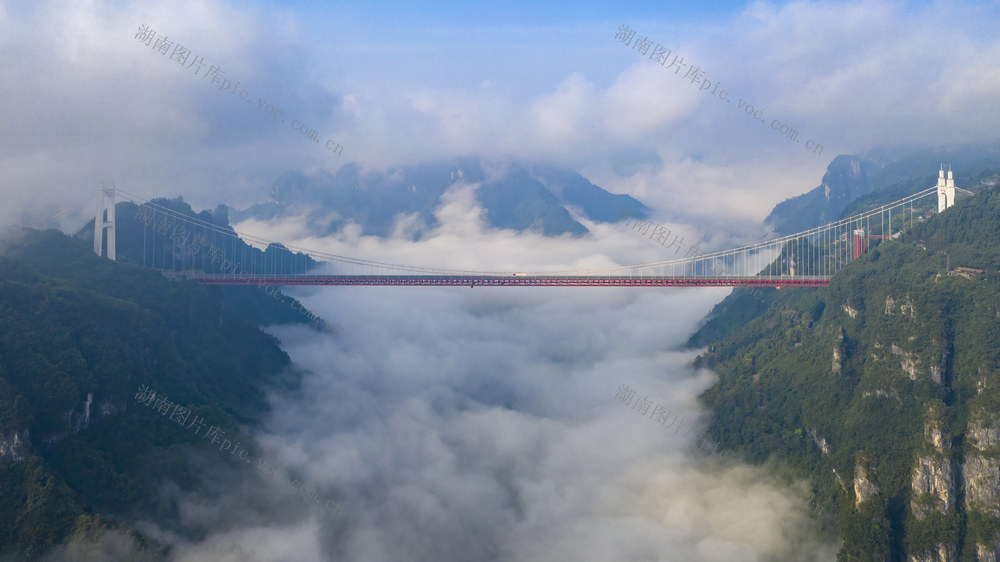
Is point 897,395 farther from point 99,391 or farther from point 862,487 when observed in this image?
point 99,391

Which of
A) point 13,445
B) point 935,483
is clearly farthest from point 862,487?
point 13,445

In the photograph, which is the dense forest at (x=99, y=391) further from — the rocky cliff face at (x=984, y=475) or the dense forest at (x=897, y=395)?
the rocky cliff face at (x=984, y=475)

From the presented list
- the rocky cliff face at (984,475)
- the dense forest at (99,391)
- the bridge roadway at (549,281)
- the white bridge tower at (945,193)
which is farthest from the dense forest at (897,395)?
the dense forest at (99,391)

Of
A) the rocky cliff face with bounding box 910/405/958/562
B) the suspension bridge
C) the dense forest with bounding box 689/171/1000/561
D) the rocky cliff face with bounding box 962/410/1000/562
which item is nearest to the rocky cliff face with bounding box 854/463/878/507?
the dense forest with bounding box 689/171/1000/561

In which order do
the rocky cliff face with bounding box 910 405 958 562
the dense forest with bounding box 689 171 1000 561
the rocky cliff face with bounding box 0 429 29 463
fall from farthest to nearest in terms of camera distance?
the dense forest with bounding box 689 171 1000 561, the rocky cliff face with bounding box 910 405 958 562, the rocky cliff face with bounding box 0 429 29 463

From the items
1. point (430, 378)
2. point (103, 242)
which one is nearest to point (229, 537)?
point (103, 242)

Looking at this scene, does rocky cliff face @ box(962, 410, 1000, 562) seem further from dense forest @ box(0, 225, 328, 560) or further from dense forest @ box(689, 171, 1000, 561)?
dense forest @ box(0, 225, 328, 560)
